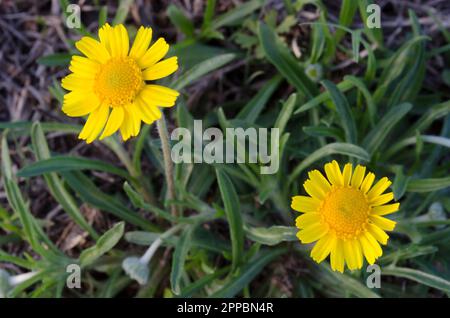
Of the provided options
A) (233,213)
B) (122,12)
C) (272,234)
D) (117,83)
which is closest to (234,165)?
(233,213)

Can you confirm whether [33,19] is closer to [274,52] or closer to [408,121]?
[274,52]

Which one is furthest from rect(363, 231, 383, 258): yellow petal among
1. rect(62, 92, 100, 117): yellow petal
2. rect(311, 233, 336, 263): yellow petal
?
rect(62, 92, 100, 117): yellow petal

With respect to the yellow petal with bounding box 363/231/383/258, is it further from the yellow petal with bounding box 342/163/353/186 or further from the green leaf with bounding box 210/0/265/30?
the green leaf with bounding box 210/0/265/30

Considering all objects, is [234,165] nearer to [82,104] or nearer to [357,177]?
[357,177]

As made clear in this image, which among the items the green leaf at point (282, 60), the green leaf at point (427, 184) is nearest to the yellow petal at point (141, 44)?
the green leaf at point (282, 60)

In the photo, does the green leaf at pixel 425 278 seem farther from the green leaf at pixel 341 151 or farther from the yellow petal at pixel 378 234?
the green leaf at pixel 341 151

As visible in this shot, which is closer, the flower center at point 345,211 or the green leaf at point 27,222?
the flower center at point 345,211
